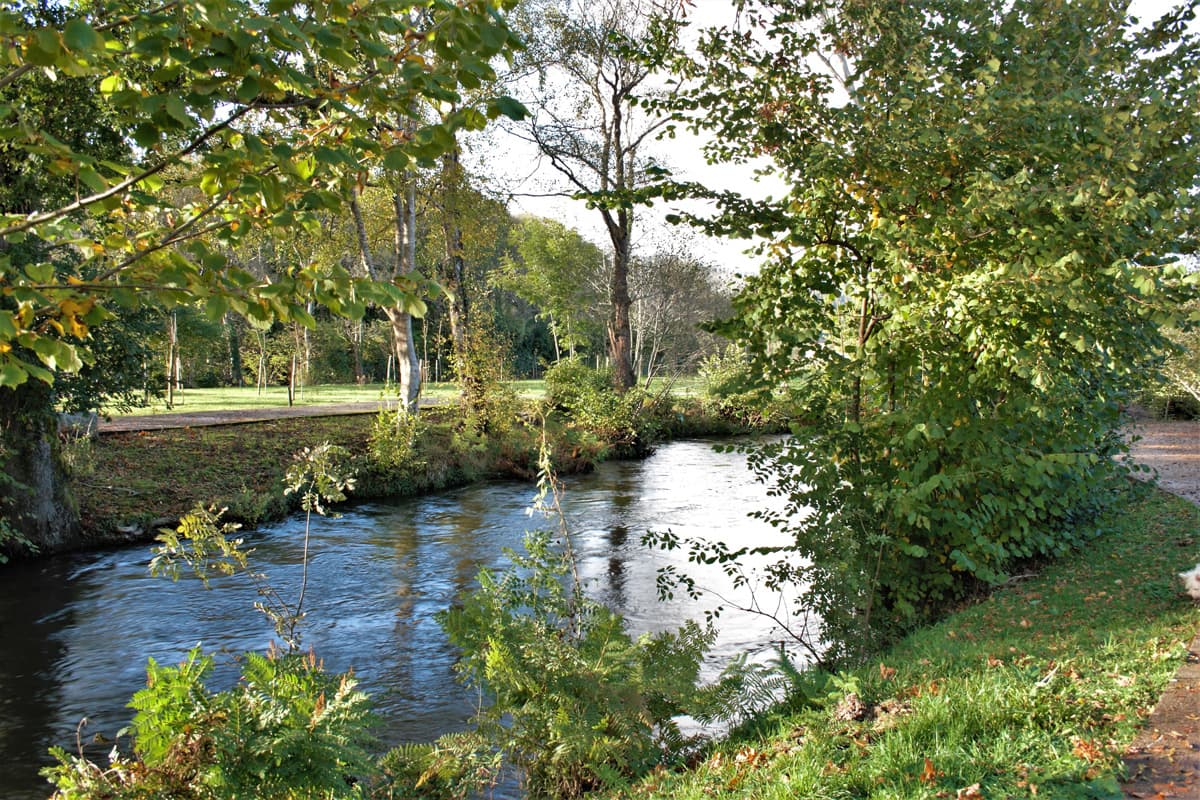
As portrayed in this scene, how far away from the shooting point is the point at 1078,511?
8.84 meters

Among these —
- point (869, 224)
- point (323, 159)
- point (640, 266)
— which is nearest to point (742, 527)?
point (869, 224)

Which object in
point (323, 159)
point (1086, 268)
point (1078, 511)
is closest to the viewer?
point (323, 159)

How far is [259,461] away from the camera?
15.9 metres

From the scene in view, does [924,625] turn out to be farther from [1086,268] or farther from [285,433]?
[285,433]

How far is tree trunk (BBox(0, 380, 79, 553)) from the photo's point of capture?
10969 millimetres

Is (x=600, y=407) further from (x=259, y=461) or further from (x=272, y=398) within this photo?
(x=272, y=398)

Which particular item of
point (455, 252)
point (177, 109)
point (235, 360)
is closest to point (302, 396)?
point (455, 252)

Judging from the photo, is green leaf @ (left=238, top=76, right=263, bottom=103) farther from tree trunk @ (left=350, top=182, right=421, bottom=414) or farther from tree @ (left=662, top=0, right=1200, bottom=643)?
tree trunk @ (left=350, top=182, right=421, bottom=414)

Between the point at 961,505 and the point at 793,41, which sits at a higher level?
the point at 793,41

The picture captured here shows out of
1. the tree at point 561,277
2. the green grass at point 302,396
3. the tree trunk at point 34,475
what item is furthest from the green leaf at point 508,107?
the tree at point 561,277

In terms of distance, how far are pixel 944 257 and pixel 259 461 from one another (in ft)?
43.8

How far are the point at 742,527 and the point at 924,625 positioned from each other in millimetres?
6831

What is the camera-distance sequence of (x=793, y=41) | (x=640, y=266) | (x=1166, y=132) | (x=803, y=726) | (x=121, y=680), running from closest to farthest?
(x=803, y=726)
(x=1166, y=132)
(x=793, y=41)
(x=121, y=680)
(x=640, y=266)

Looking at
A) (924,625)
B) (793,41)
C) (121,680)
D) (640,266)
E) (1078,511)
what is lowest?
(121,680)
